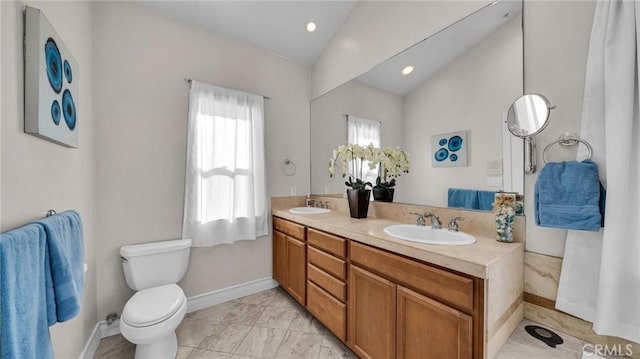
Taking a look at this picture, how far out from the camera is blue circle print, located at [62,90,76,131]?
125 centimetres

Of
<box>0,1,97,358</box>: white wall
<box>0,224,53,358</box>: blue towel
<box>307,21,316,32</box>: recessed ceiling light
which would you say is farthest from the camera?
<box>307,21,316,32</box>: recessed ceiling light

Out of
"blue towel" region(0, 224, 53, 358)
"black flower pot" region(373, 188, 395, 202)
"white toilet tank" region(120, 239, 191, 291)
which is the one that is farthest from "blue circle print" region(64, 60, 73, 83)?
"black flower pot" region(373, 188, 395, 202)

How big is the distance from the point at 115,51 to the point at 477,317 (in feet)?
9.66

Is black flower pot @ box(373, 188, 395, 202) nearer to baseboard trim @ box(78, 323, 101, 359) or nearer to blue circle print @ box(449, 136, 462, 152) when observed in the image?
blue circle print @ box(449, 136, 462, 152)

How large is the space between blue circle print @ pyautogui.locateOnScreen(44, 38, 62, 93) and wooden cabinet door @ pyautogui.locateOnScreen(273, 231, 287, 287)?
1898 millimetres

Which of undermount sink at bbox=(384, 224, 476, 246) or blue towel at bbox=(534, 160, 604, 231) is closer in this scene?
blue towel at bbox=(534, 160, 604, 231)

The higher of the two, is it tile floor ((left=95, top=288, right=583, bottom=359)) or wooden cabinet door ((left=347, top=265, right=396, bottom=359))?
wooden cabinet door ((left=347, top=265, right=396, bottom=359))

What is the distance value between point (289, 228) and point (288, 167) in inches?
31.5

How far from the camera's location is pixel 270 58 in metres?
2.68

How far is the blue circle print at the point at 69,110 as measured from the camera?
4.10 feet

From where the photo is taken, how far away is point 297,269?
7.20 feet

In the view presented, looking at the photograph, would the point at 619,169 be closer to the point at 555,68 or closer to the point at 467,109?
the point at 555,68

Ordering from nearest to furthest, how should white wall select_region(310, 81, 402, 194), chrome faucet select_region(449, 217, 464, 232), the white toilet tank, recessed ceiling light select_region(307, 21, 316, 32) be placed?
chrome faucet select_region(449, 217, 464, 232) < the white toilet tank < white wall select_region(310, 81, 402, 194) < recessed ceiling light select_region(307, 21, 316, 32)

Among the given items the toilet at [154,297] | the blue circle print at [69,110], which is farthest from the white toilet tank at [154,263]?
the blue circle print at [69,110]
